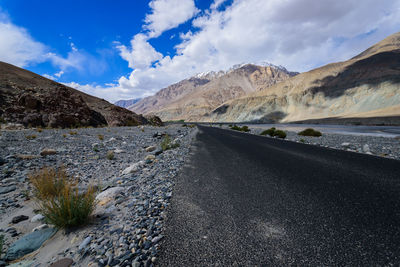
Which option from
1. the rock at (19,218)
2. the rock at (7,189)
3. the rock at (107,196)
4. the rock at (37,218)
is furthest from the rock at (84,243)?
the rock at (7,189)

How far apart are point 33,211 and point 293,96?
3573 inches

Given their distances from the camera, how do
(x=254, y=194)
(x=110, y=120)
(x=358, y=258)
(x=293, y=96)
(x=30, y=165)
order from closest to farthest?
(x=358, y=258), (x=254, y=194), (x=30, y=165), (x=110, y=120), (x=293, y=96)

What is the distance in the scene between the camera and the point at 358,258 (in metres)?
1.53

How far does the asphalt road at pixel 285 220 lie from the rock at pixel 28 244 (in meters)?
1.65

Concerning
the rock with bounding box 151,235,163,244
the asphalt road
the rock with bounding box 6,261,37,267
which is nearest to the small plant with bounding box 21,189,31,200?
the rock with bounding box 6,261,37,267

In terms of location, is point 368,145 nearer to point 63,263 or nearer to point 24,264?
point 63,263

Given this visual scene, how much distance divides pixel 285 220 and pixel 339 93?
276ft

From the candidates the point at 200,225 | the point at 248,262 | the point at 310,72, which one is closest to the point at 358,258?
the point at 248,262

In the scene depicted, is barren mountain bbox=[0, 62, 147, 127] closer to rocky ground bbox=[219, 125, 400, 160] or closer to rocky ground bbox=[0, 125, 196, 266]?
rocky ground bbox=[0, 125, 196, 266]

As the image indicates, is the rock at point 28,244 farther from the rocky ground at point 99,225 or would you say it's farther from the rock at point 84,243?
the rock at point 84,243

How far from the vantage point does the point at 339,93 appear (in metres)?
65.3

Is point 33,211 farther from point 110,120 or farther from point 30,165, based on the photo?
point 110,120

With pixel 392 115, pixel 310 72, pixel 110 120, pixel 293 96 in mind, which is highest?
pixel 310 72

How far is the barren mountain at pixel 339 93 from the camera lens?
53500 millimetres
